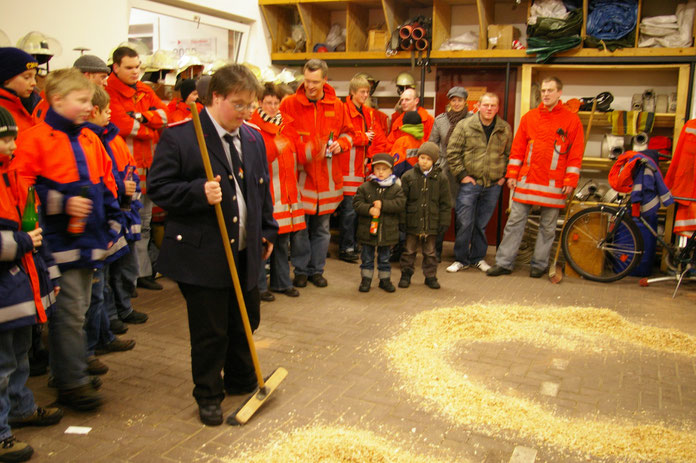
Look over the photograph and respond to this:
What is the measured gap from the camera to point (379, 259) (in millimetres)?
6742

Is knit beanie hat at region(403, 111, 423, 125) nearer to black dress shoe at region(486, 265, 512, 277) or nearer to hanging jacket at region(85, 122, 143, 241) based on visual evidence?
black dress shoe at region(486, 265, 512, 277)

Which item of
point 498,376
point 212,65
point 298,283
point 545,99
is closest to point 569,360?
point 498,376

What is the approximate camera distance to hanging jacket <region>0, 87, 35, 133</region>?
414 centimetres

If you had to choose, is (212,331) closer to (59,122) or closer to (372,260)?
(59,122)

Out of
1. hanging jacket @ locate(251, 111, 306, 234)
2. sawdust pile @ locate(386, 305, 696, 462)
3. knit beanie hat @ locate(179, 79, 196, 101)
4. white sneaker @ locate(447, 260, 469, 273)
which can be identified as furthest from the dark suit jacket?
white sneaker @ locate(447, 260, 469, 273)

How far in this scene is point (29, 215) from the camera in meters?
3.33

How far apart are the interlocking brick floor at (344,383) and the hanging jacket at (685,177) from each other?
96 cm

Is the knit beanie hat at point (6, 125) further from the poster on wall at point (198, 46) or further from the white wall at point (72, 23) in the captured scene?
the poster on wall at point (198, 46)

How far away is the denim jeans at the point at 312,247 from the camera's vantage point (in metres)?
6.75

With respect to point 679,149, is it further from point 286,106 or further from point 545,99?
point 286,106

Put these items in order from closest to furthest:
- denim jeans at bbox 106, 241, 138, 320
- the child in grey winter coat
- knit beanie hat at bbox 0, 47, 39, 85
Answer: knit beanie hat at bbox 0, 47, 39, 85
denim jeans at bbox 106, 241, 138, 320
the child in grey winter coat

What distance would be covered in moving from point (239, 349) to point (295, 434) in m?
0.69

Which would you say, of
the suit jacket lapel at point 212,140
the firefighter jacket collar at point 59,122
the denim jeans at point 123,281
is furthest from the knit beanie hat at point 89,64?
the suit jacket lapel at point 212,140

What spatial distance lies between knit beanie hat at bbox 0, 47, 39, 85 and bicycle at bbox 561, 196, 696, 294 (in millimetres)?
5830
